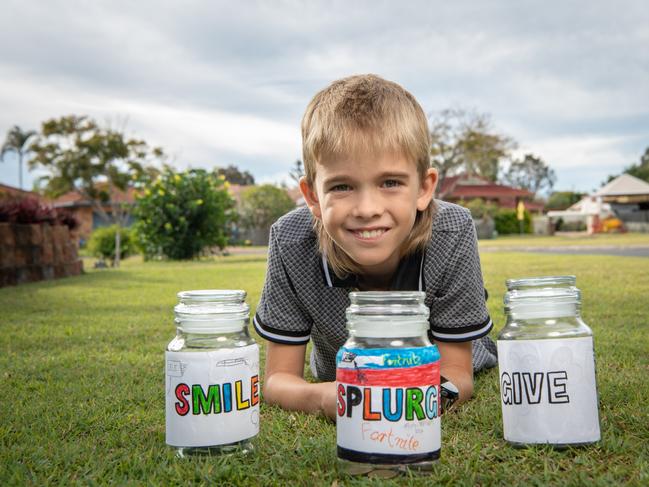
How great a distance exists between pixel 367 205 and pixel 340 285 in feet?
2.11

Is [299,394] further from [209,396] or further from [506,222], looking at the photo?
[506,222]

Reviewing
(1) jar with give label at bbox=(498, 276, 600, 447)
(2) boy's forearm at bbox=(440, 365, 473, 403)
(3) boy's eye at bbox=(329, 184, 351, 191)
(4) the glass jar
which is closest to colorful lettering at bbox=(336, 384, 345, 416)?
(4) the glass jar

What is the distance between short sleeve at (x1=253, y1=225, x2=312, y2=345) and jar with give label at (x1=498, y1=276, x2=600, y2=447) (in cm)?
102

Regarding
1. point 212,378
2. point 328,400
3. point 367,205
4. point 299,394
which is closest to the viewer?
point 212,378

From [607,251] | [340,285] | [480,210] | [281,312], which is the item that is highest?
[480,210]

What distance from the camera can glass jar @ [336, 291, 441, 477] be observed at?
5.26ft

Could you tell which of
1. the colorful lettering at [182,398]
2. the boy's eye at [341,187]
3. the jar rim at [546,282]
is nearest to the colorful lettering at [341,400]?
the colorful lettering at [182,398]

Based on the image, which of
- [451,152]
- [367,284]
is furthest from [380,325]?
[451,152]

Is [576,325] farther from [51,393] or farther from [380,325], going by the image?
[51,393]

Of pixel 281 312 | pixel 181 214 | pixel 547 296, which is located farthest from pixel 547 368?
pixel 181 214

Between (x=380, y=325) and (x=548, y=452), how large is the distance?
A: 0.66m

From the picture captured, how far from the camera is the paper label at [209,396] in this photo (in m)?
1.79

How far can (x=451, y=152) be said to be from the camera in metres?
49.7

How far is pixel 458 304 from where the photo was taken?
8.54 feet
